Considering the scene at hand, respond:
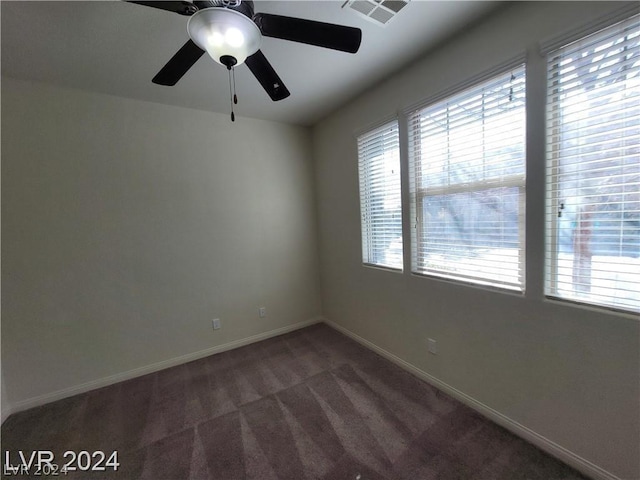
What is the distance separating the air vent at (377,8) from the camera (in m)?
1.44

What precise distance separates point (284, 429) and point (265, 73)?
2.24 metres

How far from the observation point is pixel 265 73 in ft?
4.54

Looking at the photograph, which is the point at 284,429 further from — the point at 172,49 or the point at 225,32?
the point at 172,49

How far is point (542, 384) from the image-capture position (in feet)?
4.88

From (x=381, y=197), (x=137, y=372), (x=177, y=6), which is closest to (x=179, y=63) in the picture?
(x=177, y=6)

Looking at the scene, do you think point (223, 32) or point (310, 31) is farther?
point (310, 31)

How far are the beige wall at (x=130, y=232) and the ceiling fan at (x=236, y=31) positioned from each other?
146 cm

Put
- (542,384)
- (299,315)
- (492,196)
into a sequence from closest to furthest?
1. (542,384)
2. (492,196)
3. (299,315)

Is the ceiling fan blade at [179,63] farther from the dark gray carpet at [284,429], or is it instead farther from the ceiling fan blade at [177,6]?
the dark gray carpet at [284,429]

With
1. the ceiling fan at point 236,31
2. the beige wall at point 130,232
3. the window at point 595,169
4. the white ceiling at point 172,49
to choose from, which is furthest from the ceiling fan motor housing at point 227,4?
the beige wall at point 130,232

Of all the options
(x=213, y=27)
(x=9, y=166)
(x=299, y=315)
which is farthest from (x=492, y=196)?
(x=9, y=166)

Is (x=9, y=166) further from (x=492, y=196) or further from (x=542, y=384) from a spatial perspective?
(x=542, y=384)

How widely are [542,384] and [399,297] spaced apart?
1.08 meters

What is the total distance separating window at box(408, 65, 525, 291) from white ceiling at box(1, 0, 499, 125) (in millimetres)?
489
